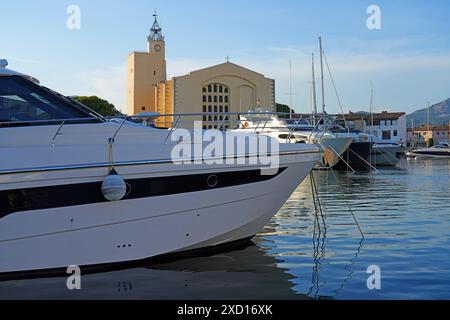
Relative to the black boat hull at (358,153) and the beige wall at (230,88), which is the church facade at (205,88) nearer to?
the beige wall at (230,88)

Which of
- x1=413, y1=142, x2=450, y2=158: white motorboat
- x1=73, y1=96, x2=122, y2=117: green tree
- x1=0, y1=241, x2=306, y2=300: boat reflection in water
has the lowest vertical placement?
x1=0, y1=241, x2=306, y2=300: boat reflection in water

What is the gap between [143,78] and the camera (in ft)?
217

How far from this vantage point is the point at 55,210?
22.2ft

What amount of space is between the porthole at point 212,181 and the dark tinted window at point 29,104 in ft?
5.69

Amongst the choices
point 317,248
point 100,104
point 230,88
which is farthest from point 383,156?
point 317,248

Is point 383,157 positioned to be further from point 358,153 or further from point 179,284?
point 179,284

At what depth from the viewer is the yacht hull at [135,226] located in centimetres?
672

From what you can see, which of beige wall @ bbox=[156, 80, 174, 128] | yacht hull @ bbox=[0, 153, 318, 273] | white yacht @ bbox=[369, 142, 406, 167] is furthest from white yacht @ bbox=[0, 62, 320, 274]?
beige wall @ bbox=[156, 80, 174, 128]

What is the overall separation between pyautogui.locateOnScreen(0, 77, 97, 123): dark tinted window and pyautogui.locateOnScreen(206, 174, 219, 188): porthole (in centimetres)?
174

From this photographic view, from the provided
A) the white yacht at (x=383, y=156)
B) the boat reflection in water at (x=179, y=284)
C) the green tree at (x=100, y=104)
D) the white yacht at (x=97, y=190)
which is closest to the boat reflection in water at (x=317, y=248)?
the boat reflection in water at (x=179, y=284)

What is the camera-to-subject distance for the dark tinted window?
7.35 m

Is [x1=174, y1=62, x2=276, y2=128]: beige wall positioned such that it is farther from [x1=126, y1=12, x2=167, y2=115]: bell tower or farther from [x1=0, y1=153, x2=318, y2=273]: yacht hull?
[x1=0, y1=153, x2=318, y2=273]: yacht hull
